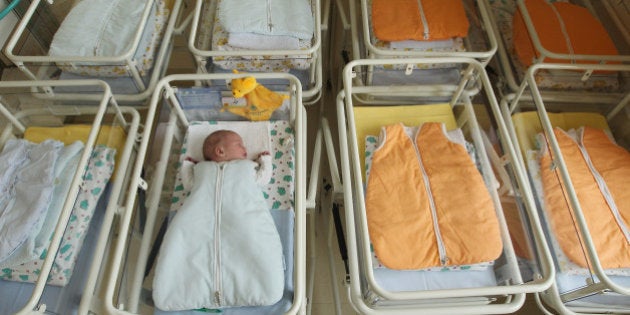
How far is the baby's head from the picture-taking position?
1381mm

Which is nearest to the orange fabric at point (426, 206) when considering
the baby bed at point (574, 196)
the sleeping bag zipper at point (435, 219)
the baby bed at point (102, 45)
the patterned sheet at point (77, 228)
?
the sleeping bag zipper at point (435, 219)

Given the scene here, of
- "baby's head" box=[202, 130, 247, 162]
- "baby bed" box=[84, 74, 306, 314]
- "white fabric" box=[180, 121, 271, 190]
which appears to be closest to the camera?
"baby bed" box=[84, 74, 306, 314]

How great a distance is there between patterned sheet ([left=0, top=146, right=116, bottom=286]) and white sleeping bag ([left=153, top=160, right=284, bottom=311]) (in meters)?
0.36

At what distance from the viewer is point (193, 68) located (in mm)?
2332

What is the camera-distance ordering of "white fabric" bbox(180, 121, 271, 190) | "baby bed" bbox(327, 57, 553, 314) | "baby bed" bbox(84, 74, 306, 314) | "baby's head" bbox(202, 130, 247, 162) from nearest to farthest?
"baby bed" bbox(327, 57, 553, 314), "baby bed" bbox(84, 74, 306, 314), "baby's head" bbox(202, 130, 247, 162), "white fabric" bbox(180, 121, 271, 190)

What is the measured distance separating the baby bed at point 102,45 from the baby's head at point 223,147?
465mm

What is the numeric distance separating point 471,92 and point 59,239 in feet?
5.20

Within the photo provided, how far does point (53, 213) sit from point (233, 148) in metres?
0.64

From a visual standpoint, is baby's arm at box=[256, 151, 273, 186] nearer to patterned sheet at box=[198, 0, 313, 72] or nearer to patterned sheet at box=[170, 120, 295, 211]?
patterned sheet at box=[170, 120, 295, 211]

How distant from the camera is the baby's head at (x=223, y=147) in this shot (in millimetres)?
1381

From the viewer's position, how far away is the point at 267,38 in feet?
5.44

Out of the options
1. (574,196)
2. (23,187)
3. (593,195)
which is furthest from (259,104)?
(593,195)

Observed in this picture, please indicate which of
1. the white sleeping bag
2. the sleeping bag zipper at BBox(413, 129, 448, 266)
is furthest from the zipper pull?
the white sleeping bag

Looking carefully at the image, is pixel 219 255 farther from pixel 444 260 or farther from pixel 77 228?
pixel 444 260
